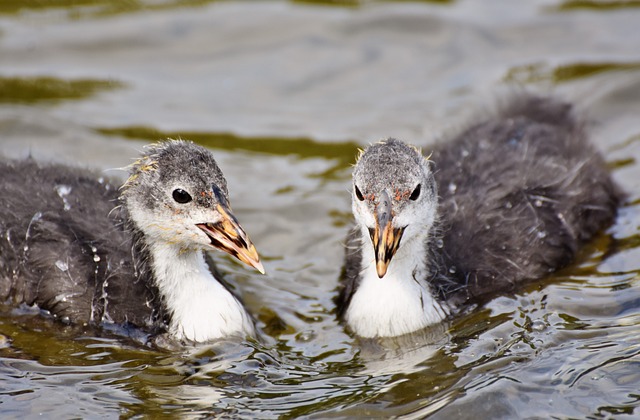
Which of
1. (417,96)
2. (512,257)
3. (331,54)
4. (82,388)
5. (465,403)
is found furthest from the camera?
(331,54)

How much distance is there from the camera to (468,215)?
27.2 ft

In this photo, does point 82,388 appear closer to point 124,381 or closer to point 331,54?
point 124,381

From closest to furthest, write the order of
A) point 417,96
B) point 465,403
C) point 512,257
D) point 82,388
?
point 465,403 < point 82,388 < point 512,257 < point 417,96

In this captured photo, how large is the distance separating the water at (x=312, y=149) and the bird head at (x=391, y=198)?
0.79 meters

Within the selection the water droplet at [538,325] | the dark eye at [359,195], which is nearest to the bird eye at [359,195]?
the dark eye at [359,195]

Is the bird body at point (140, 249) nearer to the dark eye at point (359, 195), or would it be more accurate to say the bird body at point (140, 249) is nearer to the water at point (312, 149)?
the water at point (312, 149)

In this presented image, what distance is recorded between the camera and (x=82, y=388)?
22.6ft

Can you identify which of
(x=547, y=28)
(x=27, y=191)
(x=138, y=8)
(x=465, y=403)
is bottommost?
(x=465, y=403)

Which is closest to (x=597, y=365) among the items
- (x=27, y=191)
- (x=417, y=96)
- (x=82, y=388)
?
(x=82, y=388)

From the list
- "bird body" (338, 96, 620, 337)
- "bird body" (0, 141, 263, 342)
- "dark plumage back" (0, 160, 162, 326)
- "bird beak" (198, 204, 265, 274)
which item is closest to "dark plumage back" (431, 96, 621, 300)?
"bird body" (338, 96, 620, 337)

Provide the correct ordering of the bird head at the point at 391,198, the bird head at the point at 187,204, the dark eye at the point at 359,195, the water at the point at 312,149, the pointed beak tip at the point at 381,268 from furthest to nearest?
1. the dark eye at the point at 359,195
2. the bird head at the point at 187,204
3. the bird head at the point at 391,198
4. the pointed beak tip at the point at 381,268
5. the water at the point at 312,149

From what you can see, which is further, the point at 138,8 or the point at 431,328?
the point at 138,8

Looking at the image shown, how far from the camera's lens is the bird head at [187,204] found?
23.6ft

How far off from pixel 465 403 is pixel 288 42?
288 inches
